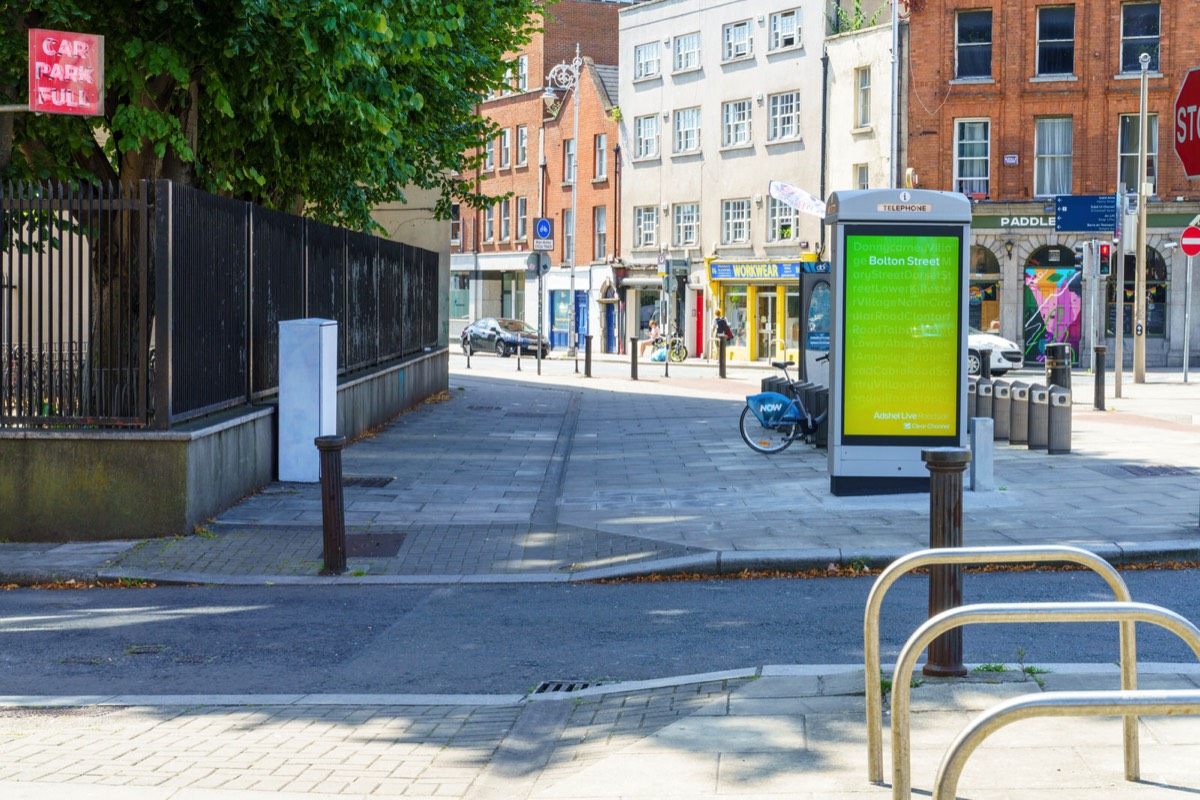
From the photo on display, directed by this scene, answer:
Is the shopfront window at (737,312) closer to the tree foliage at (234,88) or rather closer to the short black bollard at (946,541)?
the tree foliage at (234,88)

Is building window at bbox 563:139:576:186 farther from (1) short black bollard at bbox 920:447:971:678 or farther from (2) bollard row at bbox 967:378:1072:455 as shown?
(1) short black bollard at bbox 920:447:971:678

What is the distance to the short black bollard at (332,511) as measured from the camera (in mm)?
10461

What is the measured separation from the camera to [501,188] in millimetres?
70312

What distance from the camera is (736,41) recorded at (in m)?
53.9

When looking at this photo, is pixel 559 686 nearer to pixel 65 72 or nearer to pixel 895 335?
pixel 895 335

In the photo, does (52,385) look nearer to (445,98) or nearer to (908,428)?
(908,428)

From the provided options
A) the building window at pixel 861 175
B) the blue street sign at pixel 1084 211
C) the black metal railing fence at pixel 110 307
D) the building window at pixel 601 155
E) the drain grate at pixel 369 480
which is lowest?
the drain grate at pixel 369 480

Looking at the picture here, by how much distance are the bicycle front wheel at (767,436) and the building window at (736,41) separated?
37.3 meters

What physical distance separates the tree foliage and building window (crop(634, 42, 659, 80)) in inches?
1591

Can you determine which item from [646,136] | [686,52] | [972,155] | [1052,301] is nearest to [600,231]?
[646,136]

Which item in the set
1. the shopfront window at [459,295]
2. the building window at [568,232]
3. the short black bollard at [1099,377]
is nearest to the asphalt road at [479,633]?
the short black bollard at [1099,377]

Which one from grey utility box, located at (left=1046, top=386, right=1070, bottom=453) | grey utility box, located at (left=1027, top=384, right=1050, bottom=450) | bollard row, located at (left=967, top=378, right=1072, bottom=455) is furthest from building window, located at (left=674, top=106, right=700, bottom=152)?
grey utility box, located at (left=1046, top=386, right=1070, bottom=453)

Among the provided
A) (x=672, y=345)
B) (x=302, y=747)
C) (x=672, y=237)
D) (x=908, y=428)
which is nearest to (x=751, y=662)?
(x=302, y=747)

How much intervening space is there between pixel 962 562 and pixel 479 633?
13.7 feet
